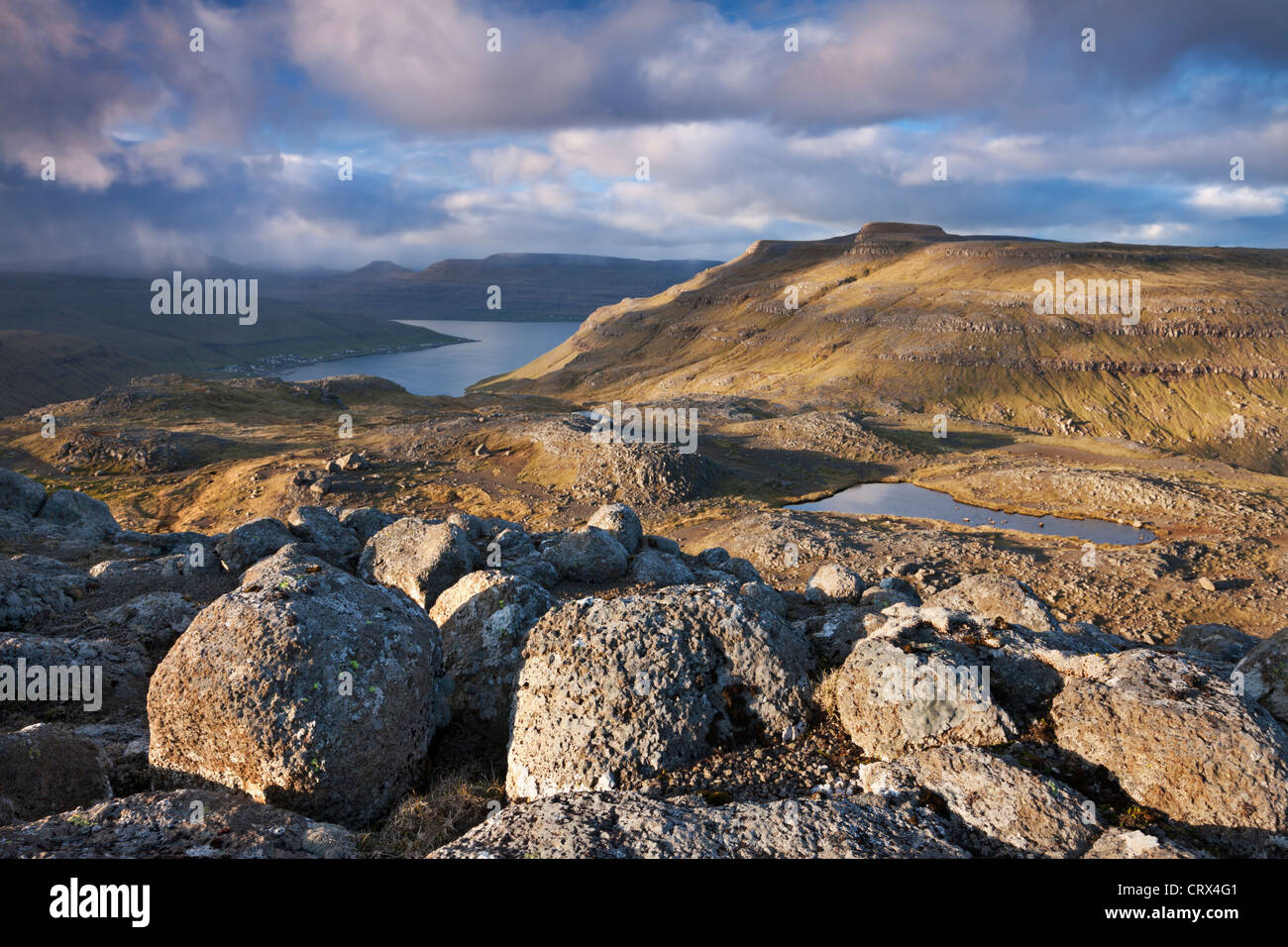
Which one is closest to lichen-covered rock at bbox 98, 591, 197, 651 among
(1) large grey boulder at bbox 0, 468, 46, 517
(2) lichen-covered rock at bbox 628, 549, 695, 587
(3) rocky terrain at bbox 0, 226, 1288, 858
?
(3) rocky terrain at bbox 0, 226, 1288, 858

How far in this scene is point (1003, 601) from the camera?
13.1 m

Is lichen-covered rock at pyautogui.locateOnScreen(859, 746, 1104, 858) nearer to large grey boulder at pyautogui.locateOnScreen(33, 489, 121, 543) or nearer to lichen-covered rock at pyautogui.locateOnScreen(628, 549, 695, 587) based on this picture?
lichen-covered rock at pyautogui.locateOnScreen(628, 549, 695, 587)

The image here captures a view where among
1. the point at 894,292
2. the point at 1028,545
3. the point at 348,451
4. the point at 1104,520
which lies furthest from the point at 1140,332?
the point at 348,451

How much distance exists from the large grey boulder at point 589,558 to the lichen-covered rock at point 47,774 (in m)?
10.3

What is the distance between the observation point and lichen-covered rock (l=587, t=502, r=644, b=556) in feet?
63.7

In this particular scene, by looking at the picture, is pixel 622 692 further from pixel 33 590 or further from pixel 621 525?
pixel 33 590

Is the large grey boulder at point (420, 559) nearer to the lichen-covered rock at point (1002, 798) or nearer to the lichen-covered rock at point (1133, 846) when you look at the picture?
the lichen-covered rock at point (1002, 798)

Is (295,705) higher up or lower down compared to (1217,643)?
higher up

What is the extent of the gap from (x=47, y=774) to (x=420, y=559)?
8.44 meters

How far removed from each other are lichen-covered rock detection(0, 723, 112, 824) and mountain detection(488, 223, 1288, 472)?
77958 mm

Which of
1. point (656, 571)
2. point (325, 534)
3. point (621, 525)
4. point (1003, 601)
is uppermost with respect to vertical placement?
point (621, 525)

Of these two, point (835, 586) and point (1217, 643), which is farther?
point (835, 586)

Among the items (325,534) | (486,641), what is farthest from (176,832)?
(325,534)

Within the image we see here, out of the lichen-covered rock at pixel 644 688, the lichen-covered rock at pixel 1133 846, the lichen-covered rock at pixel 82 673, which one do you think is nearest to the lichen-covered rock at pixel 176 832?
the lichen-covered rock at pixel 644 688
